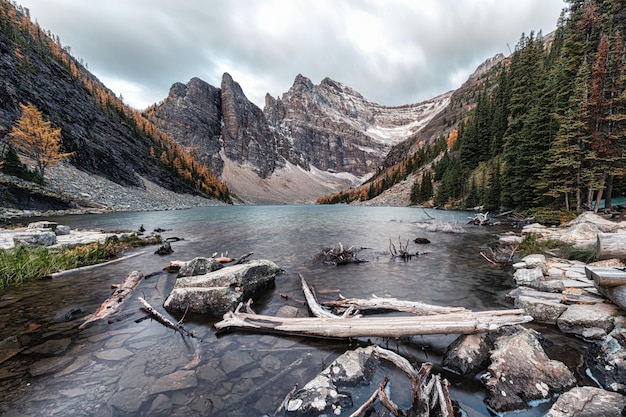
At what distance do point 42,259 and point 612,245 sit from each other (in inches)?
919

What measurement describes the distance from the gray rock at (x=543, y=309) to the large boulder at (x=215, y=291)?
901cm

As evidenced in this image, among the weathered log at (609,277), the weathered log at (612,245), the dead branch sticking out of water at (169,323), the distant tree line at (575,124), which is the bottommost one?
the dead branch sticking out of water at (169,323)

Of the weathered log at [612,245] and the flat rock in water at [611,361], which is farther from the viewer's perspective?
the weathered log at [612,245]

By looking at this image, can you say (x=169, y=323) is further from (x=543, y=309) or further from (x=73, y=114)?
(x=73, y=114)

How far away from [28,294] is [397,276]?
49.6 ft

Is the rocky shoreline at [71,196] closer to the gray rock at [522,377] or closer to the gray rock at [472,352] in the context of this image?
the gray rock at [472,352]

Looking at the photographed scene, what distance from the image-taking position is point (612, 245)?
899cm

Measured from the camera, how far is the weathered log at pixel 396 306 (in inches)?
278

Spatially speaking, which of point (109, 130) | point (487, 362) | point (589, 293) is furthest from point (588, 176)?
point (109, 130)

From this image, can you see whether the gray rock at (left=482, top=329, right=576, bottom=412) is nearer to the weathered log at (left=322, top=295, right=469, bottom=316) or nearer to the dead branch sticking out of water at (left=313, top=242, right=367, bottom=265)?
the weathered log at (left=322, top=295, right=469, bottom=316)

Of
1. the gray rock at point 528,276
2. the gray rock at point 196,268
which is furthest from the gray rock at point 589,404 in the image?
the gray rock at point 196,268

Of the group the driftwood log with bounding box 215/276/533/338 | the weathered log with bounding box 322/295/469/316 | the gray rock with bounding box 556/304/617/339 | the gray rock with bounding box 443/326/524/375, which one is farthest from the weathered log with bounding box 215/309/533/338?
the gray rock with bounding box 556/304/617/339

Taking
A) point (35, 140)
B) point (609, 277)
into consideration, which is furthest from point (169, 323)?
point (35, 140)

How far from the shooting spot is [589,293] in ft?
25.7
